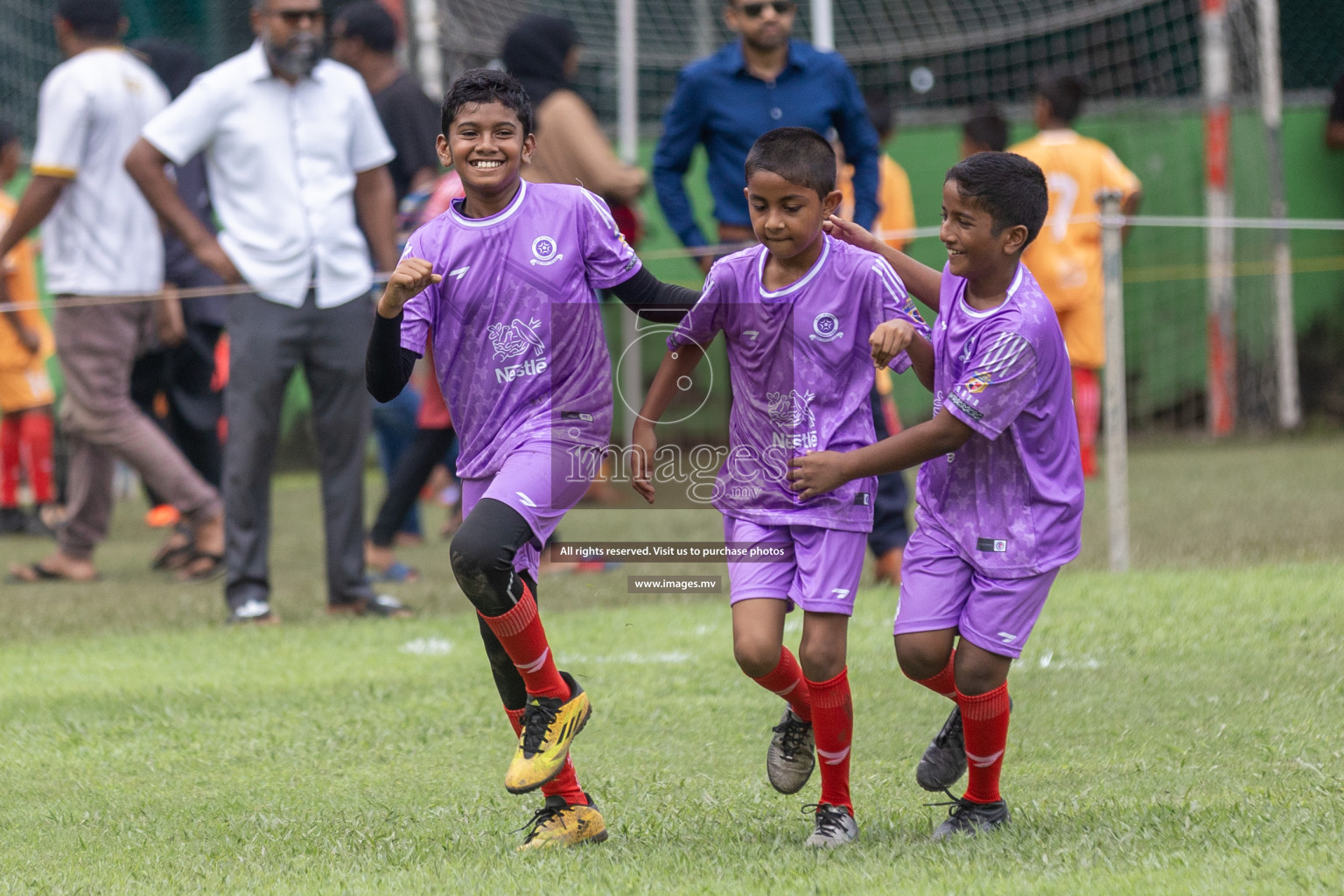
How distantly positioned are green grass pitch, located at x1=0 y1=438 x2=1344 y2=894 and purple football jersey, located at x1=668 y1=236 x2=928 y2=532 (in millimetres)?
738

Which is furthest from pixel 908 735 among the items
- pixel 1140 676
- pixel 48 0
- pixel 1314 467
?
pixel 48 0

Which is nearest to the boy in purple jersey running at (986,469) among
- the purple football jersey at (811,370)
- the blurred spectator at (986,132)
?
the purple football jersey at (811,370)

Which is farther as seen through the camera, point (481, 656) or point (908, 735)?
point (481, 656)

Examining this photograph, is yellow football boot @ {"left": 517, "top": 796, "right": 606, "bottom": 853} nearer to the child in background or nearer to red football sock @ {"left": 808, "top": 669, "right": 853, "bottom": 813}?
red football sock @ {"left": 808, "top": 669, "right": 853, "bottom": 813}

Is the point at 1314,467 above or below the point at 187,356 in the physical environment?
below

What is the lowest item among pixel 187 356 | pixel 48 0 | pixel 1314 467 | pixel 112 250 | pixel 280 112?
pixel 1314 467

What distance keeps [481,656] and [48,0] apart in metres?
12.0

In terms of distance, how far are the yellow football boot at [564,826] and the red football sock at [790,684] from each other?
489 mm

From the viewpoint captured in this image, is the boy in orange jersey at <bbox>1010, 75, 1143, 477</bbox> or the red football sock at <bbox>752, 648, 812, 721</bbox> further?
the boy in orange jersey at <bbox>1010, 75, 1143, 477</bbox>

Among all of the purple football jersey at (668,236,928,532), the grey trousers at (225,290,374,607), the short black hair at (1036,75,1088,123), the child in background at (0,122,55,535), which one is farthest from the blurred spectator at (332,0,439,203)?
the purple football jersey at (668,236,928,532)

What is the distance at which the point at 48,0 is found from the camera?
50.8ft

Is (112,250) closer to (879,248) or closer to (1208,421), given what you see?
(879,248)

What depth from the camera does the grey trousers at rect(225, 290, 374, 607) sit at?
22.1ft

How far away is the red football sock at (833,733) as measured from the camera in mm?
3682
